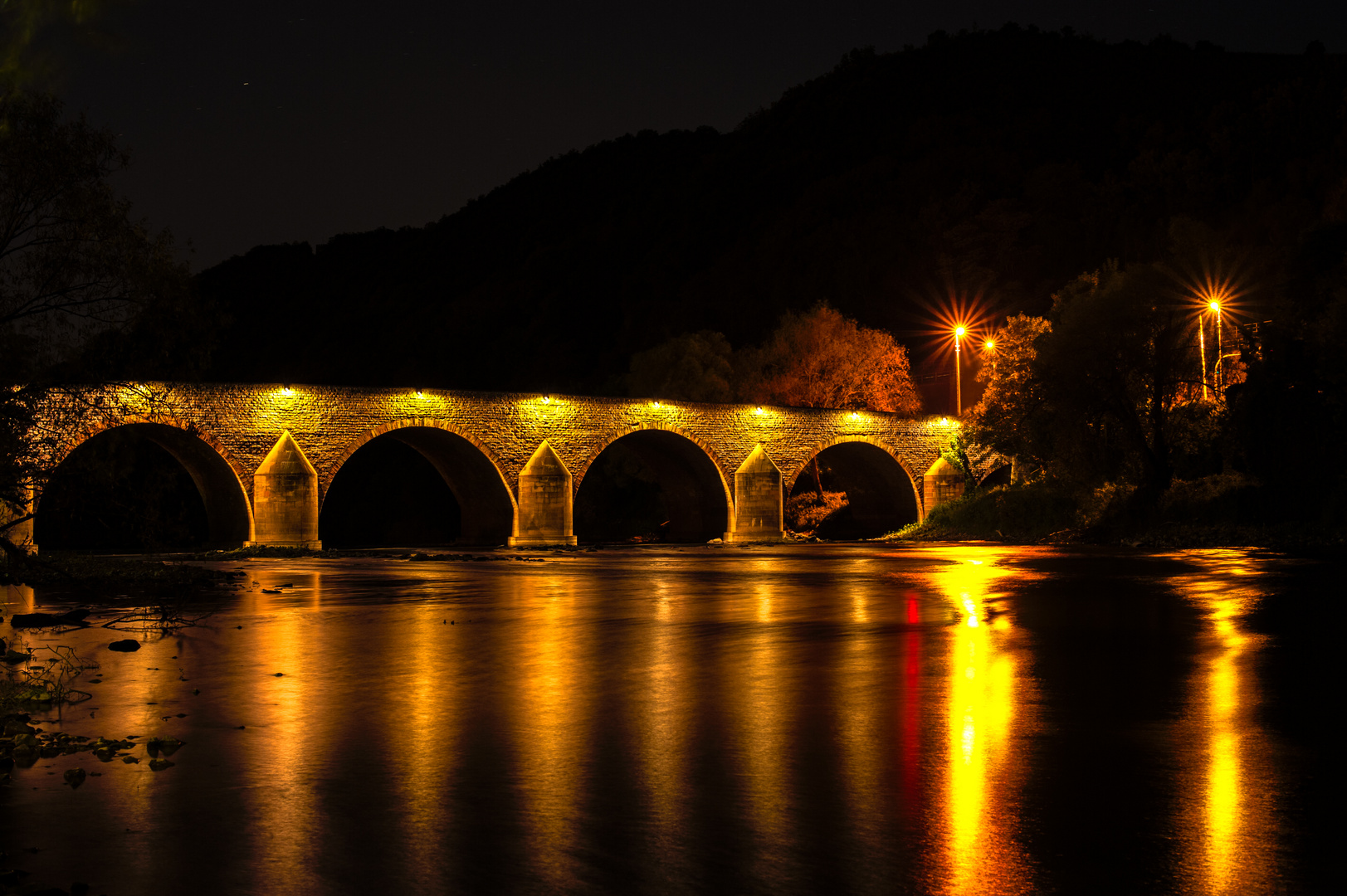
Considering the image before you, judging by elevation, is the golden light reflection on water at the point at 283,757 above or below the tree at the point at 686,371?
below

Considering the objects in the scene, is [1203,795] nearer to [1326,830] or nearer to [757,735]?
[1326,830]

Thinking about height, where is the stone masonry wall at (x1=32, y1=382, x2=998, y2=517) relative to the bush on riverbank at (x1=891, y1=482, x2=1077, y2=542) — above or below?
above

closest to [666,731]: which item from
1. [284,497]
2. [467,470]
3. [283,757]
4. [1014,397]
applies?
[283,757]

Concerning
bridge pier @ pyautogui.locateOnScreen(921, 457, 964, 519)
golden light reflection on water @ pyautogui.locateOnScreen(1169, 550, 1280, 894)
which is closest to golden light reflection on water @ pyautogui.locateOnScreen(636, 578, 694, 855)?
golden light reflection on water @ pyautogui.locateOnScreen(1169, 550, 1280, 894)

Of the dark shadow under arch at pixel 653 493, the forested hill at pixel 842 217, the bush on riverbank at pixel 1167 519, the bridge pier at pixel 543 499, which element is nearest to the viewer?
the bush on riverbank at pixel 1167 519

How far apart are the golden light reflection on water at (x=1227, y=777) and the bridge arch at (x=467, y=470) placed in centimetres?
2954

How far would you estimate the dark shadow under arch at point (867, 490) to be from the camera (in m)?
53.1

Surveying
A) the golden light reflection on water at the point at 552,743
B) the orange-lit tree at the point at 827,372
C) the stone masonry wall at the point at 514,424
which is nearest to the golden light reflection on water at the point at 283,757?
the golden light reflection on water at the point at 552,743

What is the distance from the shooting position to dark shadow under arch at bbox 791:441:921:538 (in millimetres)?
53125

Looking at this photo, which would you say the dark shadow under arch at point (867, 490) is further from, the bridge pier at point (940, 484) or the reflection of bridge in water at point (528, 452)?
the bridge pier at point (940, 484)

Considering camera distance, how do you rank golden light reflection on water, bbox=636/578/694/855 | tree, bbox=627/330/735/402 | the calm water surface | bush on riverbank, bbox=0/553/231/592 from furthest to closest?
1. tree, bbox=627/330/735/402
2. bush on riverbank, bbox=0/553/231/592
3. golden light reflection on water, bbox=636/578/694/855
4. the calm water surface

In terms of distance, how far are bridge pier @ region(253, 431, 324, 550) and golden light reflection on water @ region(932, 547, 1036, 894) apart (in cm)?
2560

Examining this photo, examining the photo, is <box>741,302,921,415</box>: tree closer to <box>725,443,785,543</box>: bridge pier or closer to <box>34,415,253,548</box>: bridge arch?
<box>725,443,785,543</box>: bridge pier

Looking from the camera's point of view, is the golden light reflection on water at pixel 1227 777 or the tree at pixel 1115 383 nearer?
the golden light reflection on water at pixel 1227 777
